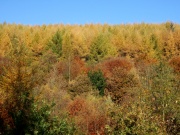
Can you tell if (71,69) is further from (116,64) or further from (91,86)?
(91,86)

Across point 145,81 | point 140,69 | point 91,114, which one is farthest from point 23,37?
point 91,114

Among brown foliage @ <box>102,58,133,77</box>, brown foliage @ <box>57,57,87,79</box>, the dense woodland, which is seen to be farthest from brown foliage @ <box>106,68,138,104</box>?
brown foliage @ <box>57,57,87,79</box>

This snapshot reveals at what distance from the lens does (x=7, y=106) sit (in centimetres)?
1481

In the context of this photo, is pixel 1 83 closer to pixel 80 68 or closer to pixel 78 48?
pixel 80 68

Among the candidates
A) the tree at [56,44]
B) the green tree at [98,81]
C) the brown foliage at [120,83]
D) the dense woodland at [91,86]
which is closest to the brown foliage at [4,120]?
the dense woodland at [91,86]

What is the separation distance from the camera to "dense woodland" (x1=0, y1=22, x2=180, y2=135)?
14070 mm

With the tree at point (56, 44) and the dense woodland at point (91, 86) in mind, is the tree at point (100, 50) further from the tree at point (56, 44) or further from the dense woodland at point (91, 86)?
the tree at point (56, 44)

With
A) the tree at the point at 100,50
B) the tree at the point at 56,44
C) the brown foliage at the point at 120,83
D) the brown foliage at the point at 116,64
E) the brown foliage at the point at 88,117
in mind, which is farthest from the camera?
the tree at the point at 56,44

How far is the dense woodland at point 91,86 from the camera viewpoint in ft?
46.2

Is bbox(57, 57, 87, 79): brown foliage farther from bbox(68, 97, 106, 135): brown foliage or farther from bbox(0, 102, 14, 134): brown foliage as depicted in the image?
bbox(0, 102, 14, 134): brown foliage

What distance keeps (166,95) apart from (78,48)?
161 feet

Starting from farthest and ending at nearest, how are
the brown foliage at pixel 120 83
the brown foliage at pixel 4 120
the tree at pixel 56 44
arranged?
the tree at pixel 56 44
the brown foliage at pixel 120 83
the brown foliage at pixel 4 120

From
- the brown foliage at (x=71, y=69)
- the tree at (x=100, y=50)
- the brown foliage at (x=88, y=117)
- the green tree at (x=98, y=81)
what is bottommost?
the brown foliage at (x=88, y=117)

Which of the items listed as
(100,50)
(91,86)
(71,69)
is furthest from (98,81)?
(100,50)
